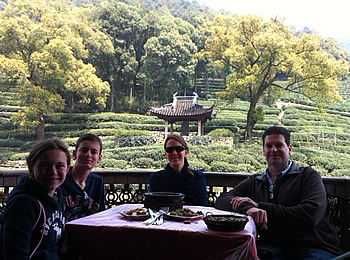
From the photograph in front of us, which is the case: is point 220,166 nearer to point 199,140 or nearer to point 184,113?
point 199,140

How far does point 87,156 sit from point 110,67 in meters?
15.4

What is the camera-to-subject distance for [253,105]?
15.6 m

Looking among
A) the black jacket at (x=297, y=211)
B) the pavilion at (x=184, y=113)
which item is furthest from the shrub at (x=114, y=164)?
the black jacket at (x=297, y=211)

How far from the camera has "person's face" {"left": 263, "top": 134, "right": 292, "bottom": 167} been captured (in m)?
1.79

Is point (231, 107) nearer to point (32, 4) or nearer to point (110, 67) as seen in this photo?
point (110, 67)

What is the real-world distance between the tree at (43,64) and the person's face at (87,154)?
13.6 metres

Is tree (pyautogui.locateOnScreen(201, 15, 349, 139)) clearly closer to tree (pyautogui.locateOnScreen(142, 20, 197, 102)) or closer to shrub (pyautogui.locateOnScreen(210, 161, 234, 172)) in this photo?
tree (pyautogui.locateOnScreen(142, 20, 197, 102))

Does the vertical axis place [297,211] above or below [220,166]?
above

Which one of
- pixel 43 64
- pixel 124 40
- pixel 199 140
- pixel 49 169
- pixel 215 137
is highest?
pixel 124 40

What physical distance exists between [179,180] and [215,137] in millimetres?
13582

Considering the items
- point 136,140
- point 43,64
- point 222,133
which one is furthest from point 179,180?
point 222,133

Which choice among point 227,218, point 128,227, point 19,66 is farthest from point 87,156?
point 19,66

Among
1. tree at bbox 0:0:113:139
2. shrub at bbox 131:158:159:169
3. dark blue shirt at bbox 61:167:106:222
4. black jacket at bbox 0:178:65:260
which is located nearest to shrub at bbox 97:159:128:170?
shrub at bbox 131:158:159:169

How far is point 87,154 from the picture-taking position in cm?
175
